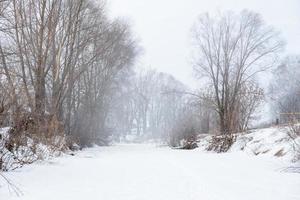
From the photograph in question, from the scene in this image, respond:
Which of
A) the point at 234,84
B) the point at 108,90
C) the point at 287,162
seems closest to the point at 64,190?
the point at 287,162

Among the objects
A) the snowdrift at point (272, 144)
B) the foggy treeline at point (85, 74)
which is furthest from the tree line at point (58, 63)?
the snowdrift at point (272, 144)

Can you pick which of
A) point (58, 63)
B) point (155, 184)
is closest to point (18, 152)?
point (155, 184)

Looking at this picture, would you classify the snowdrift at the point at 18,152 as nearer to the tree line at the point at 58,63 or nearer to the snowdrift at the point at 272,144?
the tree line at the point at 58,63

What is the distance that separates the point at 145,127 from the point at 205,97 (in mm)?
40071

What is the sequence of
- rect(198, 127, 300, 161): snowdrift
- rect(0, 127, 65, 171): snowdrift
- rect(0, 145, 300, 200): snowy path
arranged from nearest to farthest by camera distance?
rect(0, 145, 300, 200): snowy path < rect(0, 127, 65, 171): snowdrift < rect(198, 127, 300, 161): snowdrift

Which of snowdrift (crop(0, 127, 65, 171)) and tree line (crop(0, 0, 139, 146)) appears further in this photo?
tree line (crop(0, 0, 139, 146))

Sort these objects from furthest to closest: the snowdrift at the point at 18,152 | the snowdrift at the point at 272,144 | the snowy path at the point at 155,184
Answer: the snowdrift at the point at 272,144 < the snowdrift at the point at 18,152 < the snowy path at the point at 155,184

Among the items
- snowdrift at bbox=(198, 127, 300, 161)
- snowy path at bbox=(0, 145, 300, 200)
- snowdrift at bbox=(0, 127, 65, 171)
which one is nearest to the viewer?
snowy path at bbox=(0, 145, 300, 200)

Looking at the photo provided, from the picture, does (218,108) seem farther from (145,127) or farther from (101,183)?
(145,127)

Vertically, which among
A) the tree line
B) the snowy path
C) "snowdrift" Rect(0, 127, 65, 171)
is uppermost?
the tree line

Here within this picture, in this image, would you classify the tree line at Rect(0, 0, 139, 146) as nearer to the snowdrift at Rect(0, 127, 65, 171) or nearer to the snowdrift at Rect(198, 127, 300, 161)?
the snowdrift at Rect(0, 127, 65, 171)

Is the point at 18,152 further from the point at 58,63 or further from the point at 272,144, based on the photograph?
the point at 58,63

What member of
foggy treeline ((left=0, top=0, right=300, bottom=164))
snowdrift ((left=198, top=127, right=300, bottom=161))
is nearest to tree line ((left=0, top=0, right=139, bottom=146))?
foggy treeline ((left=0, top=0, right=300, bottom=164))

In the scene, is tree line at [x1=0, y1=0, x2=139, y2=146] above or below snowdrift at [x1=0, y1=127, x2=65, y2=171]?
above
